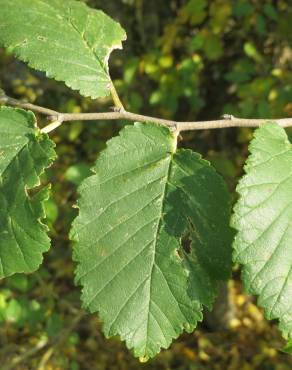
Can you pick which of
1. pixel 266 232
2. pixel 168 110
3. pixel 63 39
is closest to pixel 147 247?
pixel 266 232

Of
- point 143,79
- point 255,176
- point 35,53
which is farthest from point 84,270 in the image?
point 143,79

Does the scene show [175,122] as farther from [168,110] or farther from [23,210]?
[168,110]

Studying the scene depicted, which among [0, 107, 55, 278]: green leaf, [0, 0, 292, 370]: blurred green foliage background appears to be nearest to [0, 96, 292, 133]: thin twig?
[0, 107, 55, 278]: green leaf

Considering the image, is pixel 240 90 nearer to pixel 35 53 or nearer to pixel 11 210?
pixel 35 53

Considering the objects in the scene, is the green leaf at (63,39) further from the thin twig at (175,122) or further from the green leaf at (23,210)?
the green leaf at (23,210)

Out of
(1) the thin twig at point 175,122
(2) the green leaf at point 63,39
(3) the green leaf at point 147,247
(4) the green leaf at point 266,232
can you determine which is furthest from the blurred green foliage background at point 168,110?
(4) the green leaf at point 266,232

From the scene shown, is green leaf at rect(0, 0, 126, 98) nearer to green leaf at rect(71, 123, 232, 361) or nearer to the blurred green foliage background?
green leaf at rect(71, 123, 232, 361)
